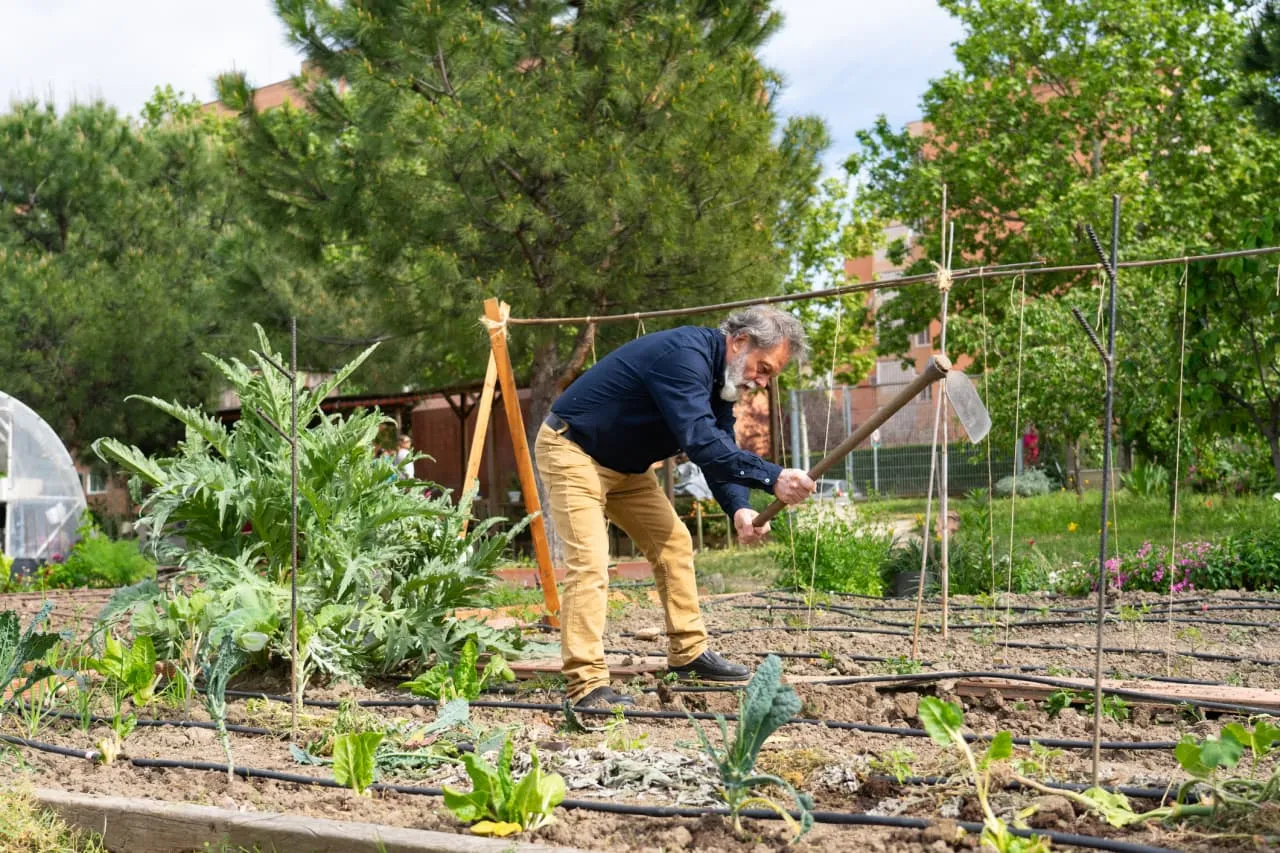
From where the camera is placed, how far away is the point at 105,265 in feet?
56.3

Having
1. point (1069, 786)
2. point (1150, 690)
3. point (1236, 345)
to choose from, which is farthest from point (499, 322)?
point (1236, 345)

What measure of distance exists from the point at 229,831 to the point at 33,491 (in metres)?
12.1

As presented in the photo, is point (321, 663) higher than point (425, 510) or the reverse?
the reverse

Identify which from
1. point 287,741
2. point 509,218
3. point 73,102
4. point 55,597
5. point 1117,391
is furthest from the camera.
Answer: point 73,102

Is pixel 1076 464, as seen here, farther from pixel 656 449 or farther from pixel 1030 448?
pixel 656 449

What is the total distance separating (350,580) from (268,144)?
28.6ft

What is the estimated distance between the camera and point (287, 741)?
3.96 meters

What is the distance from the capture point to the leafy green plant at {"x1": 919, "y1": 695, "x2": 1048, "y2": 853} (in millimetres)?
2359

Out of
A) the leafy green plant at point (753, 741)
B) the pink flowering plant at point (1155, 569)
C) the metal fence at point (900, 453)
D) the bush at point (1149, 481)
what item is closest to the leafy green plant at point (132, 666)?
the leafy green plant at point (753, 741)

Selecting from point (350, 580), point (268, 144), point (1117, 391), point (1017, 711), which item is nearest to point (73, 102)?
point (268, 144)

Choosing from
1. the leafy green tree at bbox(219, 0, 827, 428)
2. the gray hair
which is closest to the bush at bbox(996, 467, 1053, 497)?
the leafy green tree at bbox(219, 0, 827, 428)

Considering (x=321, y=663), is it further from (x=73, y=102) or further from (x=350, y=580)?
(x=73, y=102)

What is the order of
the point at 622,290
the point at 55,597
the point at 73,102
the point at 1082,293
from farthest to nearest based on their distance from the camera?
the point at 1082,293 < the point at 73,102 < the point at 622,290 < the point at 55,597

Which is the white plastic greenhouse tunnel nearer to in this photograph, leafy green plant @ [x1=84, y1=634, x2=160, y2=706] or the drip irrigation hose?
leafy green plant @ [x1=84, y1=634, x2=160, y2=706]
